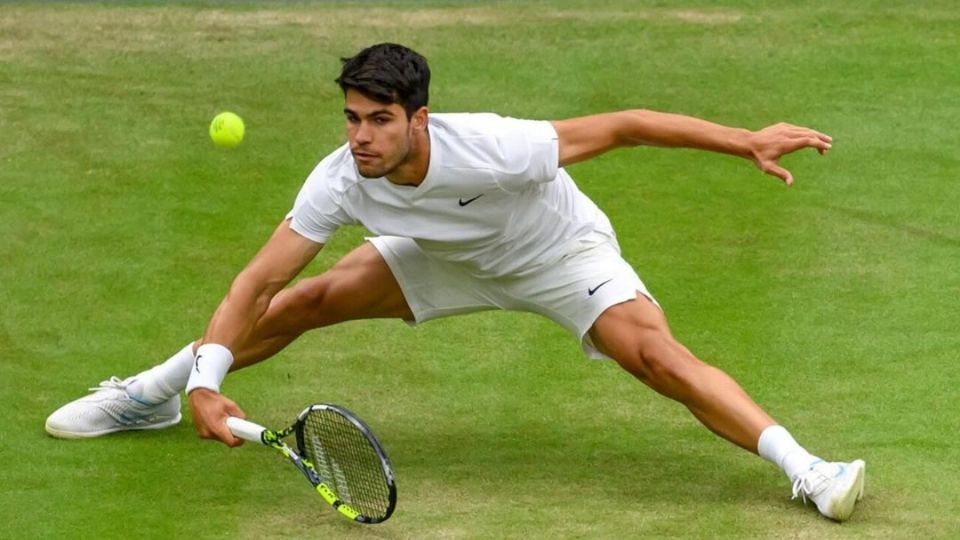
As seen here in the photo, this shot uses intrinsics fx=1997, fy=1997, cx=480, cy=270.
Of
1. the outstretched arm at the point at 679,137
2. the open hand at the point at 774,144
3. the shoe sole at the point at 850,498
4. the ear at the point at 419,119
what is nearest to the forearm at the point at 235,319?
the ear at the point at 419,119

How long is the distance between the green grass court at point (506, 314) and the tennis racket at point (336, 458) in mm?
194

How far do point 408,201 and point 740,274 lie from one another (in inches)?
122

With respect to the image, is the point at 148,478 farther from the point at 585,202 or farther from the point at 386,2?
the point at 386,2

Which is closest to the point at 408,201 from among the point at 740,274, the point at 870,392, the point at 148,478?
the point at 148,478

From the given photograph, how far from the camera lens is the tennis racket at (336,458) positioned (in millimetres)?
6906

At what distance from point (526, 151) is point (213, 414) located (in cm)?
150

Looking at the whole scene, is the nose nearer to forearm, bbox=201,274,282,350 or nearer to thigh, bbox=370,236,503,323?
forearm, bbox=201,274,282,350

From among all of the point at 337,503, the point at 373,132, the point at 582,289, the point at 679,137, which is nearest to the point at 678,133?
the point at 679,137

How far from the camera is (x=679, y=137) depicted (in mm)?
7387

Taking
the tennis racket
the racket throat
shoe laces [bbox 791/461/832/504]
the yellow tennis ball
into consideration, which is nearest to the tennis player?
shoe laces [bbox 791/461/832/504]

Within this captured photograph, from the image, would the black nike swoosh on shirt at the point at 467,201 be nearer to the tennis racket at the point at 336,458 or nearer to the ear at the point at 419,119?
the ear at the point at 419,119

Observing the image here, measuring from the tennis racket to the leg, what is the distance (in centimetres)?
113

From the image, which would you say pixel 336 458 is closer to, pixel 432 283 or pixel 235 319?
pixel 235 319

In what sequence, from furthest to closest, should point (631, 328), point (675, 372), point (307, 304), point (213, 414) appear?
Answer: 1. point (307, 304)
2. point (631, 328)
3. point (675, 372)
4. point (213, 414)
